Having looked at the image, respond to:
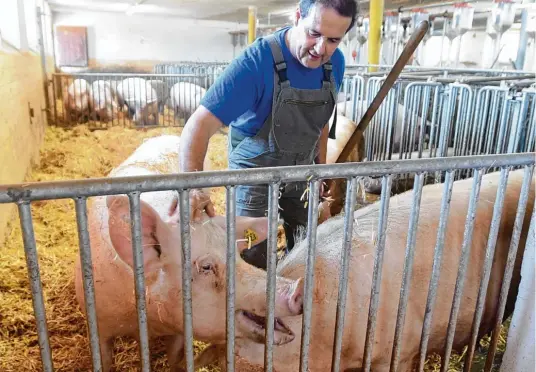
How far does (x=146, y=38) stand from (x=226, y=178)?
83.6ft

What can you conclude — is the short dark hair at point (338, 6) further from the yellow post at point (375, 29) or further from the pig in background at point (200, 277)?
the yellow post at point (375, 29)

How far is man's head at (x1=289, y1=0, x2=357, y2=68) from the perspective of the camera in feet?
8.19

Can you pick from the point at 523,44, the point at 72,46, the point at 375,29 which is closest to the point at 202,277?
the point at 375,29

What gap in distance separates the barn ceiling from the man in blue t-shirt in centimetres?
1425

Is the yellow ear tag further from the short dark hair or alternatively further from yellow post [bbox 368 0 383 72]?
yellow post [bbox 368 0 383 72]

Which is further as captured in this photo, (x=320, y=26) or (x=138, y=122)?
(x=138, y=122)

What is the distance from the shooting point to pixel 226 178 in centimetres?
151

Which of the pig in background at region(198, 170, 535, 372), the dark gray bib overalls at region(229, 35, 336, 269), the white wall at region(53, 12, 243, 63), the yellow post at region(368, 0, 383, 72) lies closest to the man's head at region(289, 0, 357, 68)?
the dark gray bib overalls at region(229, 35, 336, 269)

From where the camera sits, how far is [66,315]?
3494 mm

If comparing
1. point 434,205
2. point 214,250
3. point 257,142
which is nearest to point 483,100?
point 434,205

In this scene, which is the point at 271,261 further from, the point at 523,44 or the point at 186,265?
the point at 523,44

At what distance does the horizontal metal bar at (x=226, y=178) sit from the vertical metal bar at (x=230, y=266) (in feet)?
0.25

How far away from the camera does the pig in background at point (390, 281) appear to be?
236cm

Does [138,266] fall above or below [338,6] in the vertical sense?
below
